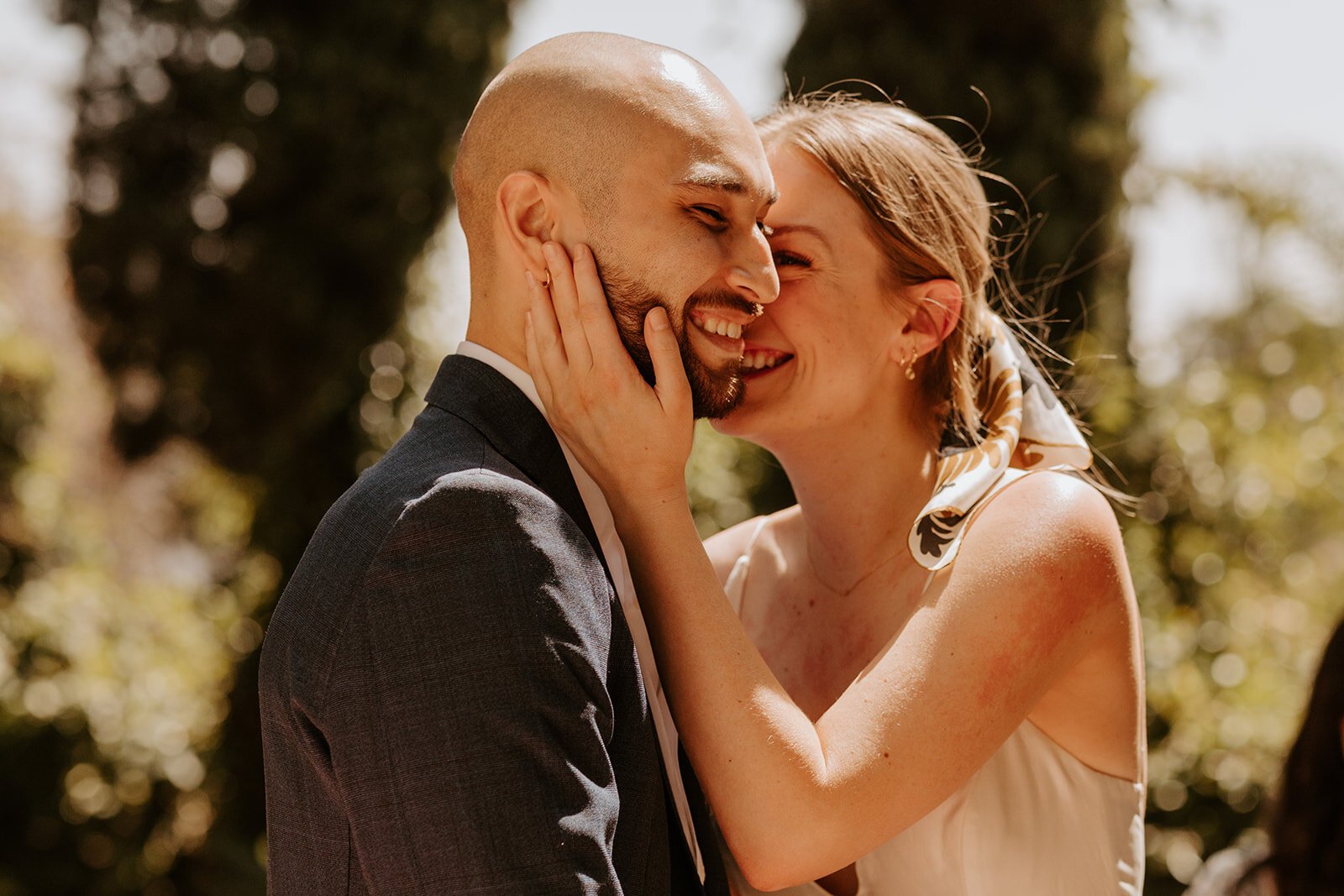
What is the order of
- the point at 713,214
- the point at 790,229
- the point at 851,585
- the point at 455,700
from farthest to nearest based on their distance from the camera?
the point at 851,585 < the point at 790,229 < the point at 713,214 < the point at 455,700

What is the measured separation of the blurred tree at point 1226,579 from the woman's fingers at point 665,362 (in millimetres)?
2834

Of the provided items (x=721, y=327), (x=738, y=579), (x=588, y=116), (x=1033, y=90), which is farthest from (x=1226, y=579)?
(x=588, y=116)

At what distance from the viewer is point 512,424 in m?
1.80

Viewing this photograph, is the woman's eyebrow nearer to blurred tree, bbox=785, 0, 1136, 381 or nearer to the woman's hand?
the woman's hand

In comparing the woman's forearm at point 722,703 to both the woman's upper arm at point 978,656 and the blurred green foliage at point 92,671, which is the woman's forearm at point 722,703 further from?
the blurred green foliage at point 92,671

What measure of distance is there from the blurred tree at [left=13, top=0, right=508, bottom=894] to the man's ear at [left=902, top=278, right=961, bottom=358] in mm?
4898

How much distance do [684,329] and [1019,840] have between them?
1.20 meters

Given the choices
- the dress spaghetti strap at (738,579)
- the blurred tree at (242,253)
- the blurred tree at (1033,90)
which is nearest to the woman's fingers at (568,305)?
the dress spaghetti strap at (738,579)

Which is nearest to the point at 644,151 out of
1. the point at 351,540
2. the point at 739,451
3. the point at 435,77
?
the point at 351,540

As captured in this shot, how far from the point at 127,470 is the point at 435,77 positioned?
147 inches

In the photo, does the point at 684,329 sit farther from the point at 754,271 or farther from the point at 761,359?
the point at 761,359

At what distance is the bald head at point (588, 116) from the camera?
1806 millimetres

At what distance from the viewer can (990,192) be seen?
5.29 m

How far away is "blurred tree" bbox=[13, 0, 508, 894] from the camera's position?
707 centimetres
